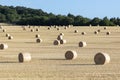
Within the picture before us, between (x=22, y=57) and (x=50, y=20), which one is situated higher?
(x=22, y=57)

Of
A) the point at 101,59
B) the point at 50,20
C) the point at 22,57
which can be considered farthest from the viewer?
the point at 50,20

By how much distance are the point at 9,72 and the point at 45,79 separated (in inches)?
106

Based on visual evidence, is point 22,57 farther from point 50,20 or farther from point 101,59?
point 50,20

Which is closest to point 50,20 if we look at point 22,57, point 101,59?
point 22,57

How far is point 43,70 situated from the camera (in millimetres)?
21953

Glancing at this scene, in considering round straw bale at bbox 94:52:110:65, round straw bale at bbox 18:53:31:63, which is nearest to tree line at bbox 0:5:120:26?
round straw bale at bbox 18:53:31:63

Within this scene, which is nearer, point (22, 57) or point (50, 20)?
point (22, 57)

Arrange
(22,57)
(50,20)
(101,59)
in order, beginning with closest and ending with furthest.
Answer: (101,59), (22,57), (50,20)

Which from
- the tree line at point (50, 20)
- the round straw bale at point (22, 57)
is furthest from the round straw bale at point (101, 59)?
the tree line at point (50, 20)

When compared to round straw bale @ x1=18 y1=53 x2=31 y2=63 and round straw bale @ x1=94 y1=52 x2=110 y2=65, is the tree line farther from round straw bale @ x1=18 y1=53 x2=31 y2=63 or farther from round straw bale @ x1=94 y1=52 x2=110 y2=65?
round straw bale @ x1=94 y1=52 x2=110 y2=65

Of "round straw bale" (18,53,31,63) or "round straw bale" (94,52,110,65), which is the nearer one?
"round straw bale" (94,52,110,65)

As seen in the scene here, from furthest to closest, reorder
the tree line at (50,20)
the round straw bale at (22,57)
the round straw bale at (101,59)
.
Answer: the tree line at (50,20) < the round straw bale at (22,57) < the round straw bale at (101,59)

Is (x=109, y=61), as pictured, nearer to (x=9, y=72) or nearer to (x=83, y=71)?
(x=83, y=71)

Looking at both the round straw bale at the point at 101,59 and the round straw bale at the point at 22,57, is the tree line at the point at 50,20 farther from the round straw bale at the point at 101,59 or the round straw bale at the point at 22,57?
the round straw bale at the point at 101,59
